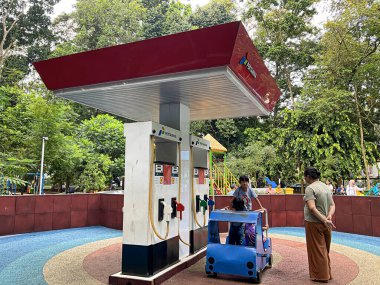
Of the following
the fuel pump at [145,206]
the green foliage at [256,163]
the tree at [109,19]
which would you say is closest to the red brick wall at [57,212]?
the fuel pump at [145,206]

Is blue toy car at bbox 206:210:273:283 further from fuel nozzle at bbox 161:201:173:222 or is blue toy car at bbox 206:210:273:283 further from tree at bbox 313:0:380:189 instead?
tree at bbox 313:0:380:189

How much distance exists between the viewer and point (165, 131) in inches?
207

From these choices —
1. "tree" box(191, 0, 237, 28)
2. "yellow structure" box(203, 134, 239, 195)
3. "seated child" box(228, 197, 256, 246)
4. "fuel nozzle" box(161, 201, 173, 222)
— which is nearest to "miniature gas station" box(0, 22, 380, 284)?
"fuel nozzle" box(161, 201, 173, 222)

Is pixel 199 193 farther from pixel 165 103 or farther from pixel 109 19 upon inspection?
pixel 109 19

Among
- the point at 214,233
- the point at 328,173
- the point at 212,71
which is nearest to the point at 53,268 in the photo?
the point at 214,233

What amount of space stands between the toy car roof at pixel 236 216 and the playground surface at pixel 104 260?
949mm

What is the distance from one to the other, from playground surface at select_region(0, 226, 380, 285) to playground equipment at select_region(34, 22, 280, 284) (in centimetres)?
80

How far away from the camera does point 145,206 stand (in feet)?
15.6

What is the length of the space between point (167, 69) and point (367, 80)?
53.2 ft

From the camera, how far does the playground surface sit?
4980 millimetres

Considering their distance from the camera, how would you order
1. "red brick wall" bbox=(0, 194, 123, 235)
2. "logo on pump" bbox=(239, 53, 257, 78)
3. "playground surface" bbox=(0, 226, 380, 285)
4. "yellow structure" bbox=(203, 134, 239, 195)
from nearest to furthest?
"logo on pump" bbox=(239, 53, 257, 78) < "playground surface" bbox=(0, 226, 380, 285) < "red brick wall" bbox=(0, 194, 123, 235) < "yellow structure" bbox=(203, 134, 239, 195)

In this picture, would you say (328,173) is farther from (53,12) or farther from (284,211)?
(53,12)

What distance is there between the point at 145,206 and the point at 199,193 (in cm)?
216

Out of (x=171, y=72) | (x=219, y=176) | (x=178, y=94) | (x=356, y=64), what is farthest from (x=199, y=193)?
(x=356, y=64)
